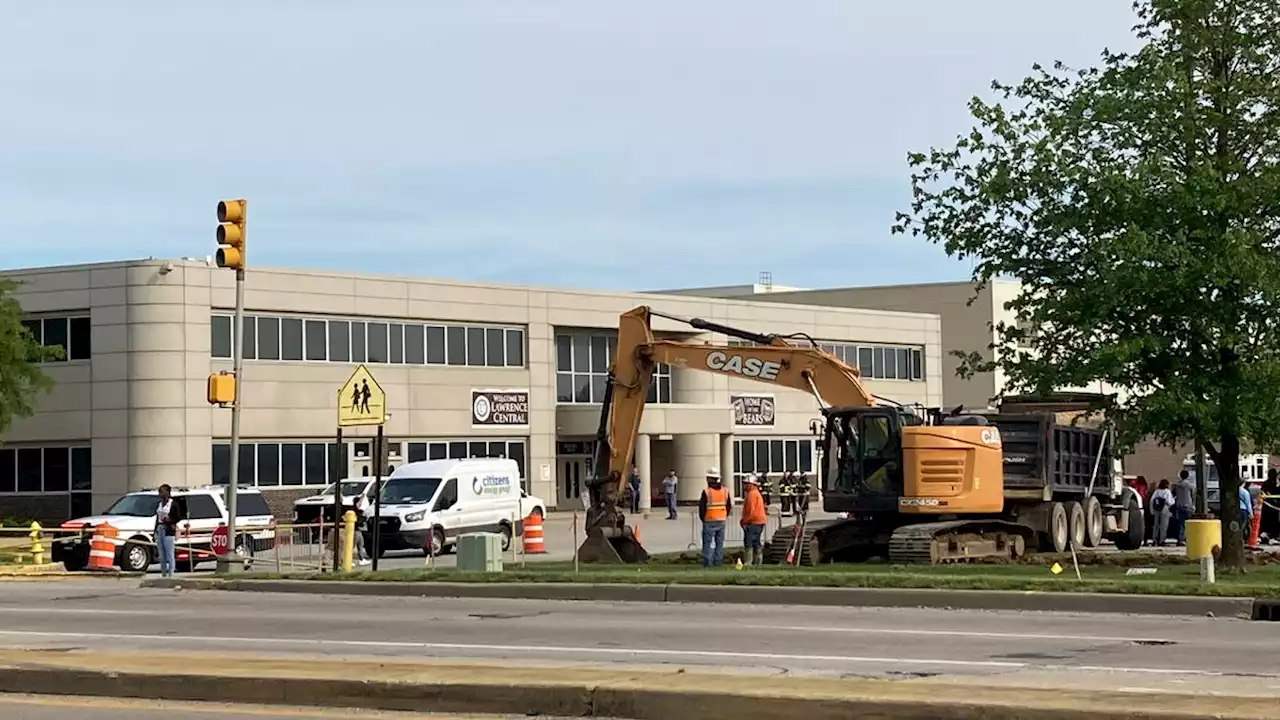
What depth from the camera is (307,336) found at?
5947cm

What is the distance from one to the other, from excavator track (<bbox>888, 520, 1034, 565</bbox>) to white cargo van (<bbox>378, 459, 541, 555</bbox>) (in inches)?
441

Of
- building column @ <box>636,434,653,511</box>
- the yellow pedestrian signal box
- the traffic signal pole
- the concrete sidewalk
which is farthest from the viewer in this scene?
building column @ <box>636,434,653,511</box>

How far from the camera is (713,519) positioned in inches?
1152

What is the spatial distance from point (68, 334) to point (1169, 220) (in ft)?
129

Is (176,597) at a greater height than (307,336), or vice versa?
(307,336)

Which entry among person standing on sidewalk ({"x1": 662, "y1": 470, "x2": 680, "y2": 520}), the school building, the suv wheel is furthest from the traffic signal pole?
person standing on sidewalk ({"x1": 662, "y1": 470, "x2": 680, "y2": 520})

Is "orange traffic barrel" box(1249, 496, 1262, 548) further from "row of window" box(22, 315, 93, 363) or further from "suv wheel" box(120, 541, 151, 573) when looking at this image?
"row of window" box(22, 315, 93, 363)

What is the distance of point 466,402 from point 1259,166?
4069 centimetres

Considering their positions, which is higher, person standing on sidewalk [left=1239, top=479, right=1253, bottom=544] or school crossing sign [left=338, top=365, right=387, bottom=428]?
school crossing sign [left=338, top=365, right=387, bottom=428]

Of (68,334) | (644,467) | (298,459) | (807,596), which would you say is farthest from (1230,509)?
(644,467)

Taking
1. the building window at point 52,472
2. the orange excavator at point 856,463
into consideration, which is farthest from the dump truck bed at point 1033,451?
the building window at point 52,472

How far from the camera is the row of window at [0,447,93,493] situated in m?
57.1

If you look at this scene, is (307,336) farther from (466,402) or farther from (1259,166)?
(1259,166)

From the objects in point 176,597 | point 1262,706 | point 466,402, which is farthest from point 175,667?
point 466,402
